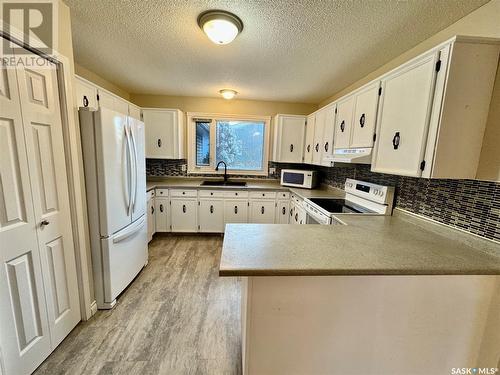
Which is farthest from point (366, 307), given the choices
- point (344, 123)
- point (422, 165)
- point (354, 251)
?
point (344, 123)

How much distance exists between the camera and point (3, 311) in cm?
116

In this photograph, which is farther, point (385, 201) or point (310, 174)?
point (310, 174)

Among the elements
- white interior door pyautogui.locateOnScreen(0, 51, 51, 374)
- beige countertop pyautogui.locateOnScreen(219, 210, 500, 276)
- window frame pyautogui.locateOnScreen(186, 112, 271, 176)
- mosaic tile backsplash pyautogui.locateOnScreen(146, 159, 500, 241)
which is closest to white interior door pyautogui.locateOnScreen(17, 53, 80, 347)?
white interior door pyautogui.locateOnScreen(0, 51, 51, 374)

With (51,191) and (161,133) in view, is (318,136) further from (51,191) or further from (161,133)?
(51,191)

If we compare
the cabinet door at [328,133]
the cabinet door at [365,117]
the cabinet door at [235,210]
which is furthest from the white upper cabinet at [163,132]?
the cabinet door at [365,117]

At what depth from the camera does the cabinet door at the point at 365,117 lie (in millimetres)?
1828

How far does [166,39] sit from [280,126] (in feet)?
7.24

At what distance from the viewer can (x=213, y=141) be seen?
3947 mm

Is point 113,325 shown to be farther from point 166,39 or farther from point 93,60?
point 93,60

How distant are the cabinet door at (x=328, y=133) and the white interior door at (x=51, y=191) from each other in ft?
8.45

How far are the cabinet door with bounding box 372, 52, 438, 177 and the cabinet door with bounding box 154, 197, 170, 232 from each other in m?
2.99

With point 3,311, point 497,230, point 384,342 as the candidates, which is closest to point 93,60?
point 3,311

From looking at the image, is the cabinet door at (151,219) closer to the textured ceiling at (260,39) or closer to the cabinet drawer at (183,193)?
the cabinet drawer at (183,193)

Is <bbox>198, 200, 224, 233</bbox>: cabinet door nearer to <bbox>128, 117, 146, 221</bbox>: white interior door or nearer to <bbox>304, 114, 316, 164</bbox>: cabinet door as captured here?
<bbox>128, 117, 146, 221</bbox>: white interior door
